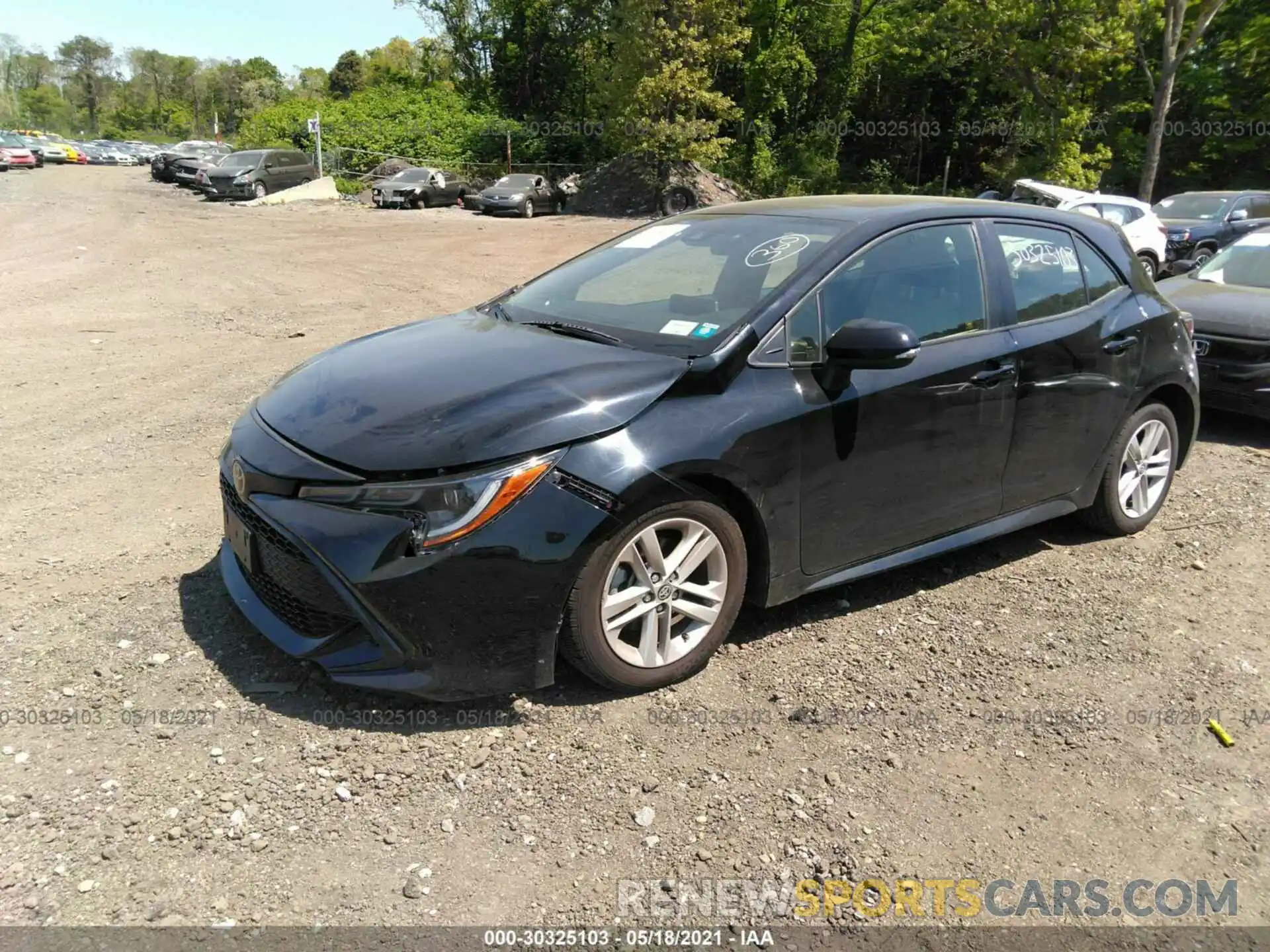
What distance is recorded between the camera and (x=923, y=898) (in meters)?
2.45

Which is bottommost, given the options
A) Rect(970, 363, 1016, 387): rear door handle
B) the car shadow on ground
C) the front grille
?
the car shadow on ground

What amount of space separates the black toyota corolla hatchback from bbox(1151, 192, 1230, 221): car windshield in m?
14.6

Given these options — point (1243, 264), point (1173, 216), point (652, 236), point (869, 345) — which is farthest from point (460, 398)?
point (1173, 216)

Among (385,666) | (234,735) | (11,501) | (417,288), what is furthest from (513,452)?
(417,288)

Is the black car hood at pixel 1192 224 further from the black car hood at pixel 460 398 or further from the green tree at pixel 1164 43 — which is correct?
the black car hood at pixel 460 398

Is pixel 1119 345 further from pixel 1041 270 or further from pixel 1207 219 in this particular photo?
pixel 1207 219

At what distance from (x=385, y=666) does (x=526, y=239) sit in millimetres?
19048

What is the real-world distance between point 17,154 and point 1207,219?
50.5m

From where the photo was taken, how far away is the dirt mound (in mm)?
32594

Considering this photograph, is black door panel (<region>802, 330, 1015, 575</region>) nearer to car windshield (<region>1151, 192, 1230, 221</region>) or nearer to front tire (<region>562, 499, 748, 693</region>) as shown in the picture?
front tire (<region>562, 499, 748, 693</region>)

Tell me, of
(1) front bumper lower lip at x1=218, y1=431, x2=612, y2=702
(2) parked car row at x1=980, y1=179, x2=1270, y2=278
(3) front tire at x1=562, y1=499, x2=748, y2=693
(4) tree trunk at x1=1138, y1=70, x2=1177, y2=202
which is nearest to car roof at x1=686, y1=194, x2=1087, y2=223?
(3) front tire at x1=562, y1=499, x2=748, y2=693

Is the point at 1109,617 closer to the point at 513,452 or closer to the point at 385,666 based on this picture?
the point at 513,452

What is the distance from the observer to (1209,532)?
499 cm

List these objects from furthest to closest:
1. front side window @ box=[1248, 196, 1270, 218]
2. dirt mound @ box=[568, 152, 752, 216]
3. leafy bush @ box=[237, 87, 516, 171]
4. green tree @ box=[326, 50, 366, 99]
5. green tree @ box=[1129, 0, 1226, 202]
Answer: green tree @ box=[326, 50, 366, 99] → leafy bush @ box=[237, 87, 516, 171] → dirt mound @ box=[568, 152, 752, 216] → green tree @ box=[1129, 0, 1226, 202] → front side window @ box=[1248, 196, 1270, 218]
